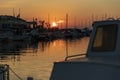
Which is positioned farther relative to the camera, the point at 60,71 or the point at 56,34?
the point at 56,34

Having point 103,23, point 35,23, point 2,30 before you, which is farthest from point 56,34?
point 103,23

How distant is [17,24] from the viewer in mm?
145125

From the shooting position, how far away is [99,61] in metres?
7.30

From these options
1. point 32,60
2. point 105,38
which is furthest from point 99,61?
point 32,60

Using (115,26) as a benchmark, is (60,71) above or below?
below

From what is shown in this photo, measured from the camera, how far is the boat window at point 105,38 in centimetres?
835

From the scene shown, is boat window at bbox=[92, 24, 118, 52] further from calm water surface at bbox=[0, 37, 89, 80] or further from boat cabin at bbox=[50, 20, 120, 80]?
calm water surface at bbox=[0, 37, 89, 80]

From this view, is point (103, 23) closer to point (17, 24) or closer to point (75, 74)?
point (75, 74)

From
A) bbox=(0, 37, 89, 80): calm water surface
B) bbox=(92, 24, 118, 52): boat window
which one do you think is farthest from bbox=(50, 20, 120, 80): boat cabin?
bbox=(0, 37, 89, 80): calm water surface

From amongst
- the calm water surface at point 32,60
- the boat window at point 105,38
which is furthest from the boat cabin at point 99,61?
the calm water surface at point 32,60

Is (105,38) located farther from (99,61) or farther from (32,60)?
(32,60)

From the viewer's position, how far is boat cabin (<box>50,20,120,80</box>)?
686 centimetres

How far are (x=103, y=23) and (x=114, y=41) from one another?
0.73m

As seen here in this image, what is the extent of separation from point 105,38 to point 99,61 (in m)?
1.34
